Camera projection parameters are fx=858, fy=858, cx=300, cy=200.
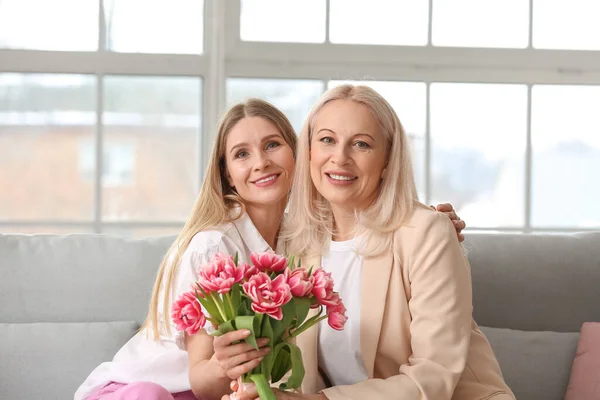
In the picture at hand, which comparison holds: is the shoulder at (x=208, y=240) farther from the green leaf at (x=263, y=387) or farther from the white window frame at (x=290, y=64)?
the white window frame at (x=290, y=64)

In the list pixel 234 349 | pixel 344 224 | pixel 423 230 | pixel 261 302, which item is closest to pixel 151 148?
pixel 344 224

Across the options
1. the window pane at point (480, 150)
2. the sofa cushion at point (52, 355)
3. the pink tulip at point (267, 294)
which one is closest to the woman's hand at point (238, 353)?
the pink tulip at point (267, 294)

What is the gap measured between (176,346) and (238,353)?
59cm

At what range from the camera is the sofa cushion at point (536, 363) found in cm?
279

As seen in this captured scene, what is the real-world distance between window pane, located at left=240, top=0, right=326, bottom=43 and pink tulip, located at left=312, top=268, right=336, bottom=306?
88.4 inches

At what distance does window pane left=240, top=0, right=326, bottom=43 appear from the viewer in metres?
3.78

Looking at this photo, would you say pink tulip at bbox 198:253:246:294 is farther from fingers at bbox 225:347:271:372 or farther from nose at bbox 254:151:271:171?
nose at bbox 254:151:271:171

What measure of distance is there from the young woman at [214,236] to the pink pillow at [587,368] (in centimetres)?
75

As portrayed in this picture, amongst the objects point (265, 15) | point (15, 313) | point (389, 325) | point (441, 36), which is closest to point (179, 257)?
point (389, 325)

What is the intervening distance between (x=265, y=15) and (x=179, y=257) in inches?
70.7

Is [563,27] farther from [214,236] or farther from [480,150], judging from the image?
[214,236]

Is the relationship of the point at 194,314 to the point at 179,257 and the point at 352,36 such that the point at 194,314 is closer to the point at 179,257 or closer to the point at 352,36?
the point at 179,257

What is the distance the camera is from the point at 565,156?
12.8 feet

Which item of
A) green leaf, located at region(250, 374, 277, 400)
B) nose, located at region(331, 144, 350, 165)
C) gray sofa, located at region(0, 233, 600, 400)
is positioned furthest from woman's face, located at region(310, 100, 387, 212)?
gray sofa, located at region(0, 233, 600, 400)
